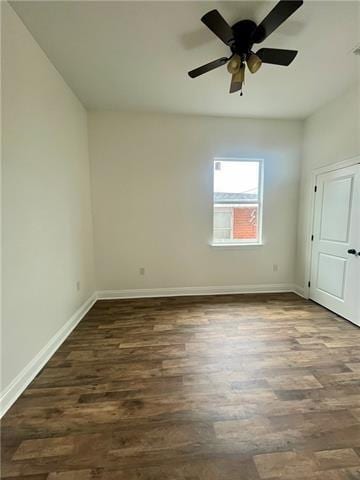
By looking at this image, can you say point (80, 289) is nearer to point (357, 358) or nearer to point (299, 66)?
point (357, 358)

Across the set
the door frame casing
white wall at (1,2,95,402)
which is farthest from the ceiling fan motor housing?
the door frame casing

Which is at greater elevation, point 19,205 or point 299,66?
point 299,66

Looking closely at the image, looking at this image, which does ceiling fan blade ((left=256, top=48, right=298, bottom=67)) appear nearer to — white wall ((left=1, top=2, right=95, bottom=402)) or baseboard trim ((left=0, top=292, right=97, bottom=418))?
white wall ((left=1, top=2, right=95, bottom=402))

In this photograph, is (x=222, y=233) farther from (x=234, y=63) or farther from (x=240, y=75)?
(x=234, y=63)

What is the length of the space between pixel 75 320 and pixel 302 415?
2.56 m

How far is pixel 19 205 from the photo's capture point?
1827 millimetres

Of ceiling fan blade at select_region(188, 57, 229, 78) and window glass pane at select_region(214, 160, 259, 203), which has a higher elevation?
ceiling fan blade at select_region(188, 57, 229, 78)

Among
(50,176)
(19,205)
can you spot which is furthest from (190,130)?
(19,205)

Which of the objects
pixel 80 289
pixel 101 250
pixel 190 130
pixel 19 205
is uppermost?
pixel 190 130

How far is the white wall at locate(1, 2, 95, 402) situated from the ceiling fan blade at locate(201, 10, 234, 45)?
147 cm

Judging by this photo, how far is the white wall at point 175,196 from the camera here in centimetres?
365

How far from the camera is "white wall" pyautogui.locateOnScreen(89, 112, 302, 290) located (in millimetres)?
3648

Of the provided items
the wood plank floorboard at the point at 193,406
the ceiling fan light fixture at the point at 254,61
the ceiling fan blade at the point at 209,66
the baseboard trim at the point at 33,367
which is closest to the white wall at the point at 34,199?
the baseboard trim at the point at 33,367

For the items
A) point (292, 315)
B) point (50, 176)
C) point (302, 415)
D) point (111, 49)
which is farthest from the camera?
point (292, 315)
